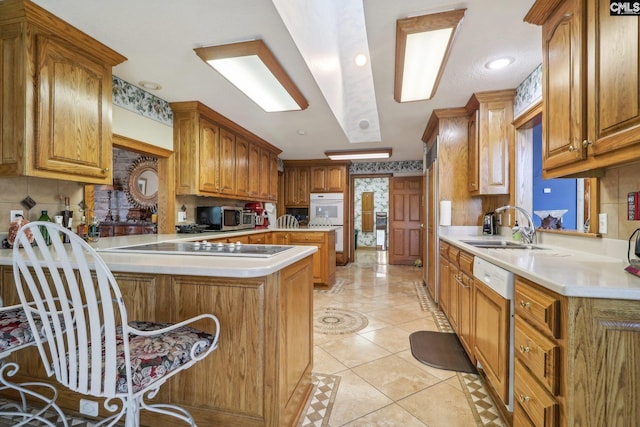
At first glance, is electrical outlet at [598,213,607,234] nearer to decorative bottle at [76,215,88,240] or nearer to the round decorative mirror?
decorative bottle at [76,215,88,240]

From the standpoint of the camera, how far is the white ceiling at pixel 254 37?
1.67 meters

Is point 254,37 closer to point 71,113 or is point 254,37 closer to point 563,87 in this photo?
point 71,113

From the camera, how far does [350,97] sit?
380 cm

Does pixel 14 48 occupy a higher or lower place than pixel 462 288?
higher

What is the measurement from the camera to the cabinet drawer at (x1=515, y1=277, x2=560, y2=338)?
1032 millimetres

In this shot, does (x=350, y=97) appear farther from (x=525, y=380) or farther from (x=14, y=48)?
(x=525, y=380)

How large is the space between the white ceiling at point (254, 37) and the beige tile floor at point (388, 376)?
2.27 metres

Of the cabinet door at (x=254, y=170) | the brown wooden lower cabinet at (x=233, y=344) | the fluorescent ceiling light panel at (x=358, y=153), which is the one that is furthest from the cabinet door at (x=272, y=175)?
the brown wooden lower cabinet at (x=233, y=344)

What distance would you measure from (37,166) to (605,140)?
2.90m

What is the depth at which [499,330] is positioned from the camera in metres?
1.49

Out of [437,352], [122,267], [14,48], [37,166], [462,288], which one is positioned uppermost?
[14,48]

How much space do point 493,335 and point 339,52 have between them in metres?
3.04

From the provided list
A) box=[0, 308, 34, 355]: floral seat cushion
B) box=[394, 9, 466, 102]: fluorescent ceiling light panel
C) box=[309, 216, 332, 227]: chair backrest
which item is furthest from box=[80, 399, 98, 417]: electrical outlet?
box=[309, 216, 332, 227]: chair backrest

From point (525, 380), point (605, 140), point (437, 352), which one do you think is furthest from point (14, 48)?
point (437, 352)
